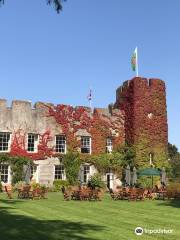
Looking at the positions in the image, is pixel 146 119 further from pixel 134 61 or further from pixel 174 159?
pixel 174 159

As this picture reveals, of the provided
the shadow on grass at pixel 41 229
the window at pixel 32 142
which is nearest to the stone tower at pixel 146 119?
the window at pixel 32 142

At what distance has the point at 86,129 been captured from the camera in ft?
128

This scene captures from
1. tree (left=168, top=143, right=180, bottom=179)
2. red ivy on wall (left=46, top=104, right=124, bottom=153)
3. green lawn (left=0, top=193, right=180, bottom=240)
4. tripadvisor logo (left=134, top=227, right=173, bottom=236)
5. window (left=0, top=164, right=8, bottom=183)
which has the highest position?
red ivy on wall (left=46, top=104, right=124, bottom=153)

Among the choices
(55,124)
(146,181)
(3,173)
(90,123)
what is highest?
(90,123)

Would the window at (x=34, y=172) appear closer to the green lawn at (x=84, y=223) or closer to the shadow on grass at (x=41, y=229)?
the green lawn at (x=84, y=223)

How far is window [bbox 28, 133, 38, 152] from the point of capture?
3628 cm

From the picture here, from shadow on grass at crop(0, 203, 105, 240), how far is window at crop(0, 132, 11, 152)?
20.4m

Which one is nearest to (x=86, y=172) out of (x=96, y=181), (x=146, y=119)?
(x=96, y=181)

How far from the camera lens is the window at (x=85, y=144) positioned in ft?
127

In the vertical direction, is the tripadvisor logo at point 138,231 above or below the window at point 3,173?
below

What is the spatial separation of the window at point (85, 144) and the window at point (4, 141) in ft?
23.8

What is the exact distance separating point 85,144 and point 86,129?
1442mm

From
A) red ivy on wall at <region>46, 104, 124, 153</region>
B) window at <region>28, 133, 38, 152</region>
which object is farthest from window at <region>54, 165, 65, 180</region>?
window at <region>28, 133, 38, 152</region>

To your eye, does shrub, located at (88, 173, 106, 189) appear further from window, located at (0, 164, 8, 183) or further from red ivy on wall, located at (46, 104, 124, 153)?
window, located at (0, 164, 8, 183)
